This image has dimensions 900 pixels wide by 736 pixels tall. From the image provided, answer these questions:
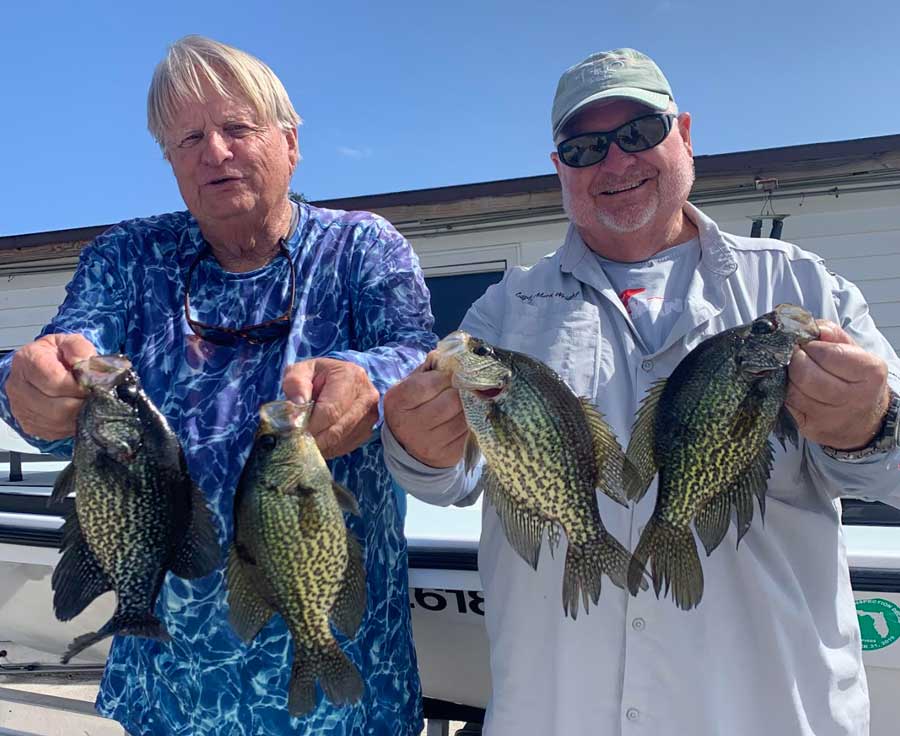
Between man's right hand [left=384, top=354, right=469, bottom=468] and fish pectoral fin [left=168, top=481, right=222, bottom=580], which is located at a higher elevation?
man's right hand [left=384, top=354, right=469, bottom=468]

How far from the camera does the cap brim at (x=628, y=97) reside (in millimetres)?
2268

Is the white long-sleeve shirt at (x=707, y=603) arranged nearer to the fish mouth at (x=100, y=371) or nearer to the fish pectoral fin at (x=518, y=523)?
the fish pectoral fin at (x=518, y=523)

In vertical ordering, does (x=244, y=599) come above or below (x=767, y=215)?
below

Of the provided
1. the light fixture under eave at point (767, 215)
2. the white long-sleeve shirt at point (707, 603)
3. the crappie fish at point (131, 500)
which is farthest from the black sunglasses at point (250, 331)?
the light fixture under eave at point (767, 215)

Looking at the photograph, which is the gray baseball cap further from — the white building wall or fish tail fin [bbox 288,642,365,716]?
the white building wall

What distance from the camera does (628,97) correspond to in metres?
2.26

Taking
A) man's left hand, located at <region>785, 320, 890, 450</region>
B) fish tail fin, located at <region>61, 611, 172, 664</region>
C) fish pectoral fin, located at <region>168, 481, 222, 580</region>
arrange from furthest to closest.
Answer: fish pectoral fin, located at <region>168, 481, 222, 580</region>
fish tail fin, located at <region>61, 611, 172, 664</region>
man's left hand, located at <region>785, 320, 890, 450</region>

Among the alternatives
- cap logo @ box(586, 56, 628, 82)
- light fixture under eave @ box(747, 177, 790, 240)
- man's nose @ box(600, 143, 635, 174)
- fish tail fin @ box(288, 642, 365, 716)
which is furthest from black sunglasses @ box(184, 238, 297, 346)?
light fixture under eave @ box(747, 177, 790, 240)

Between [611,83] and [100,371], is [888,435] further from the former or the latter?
[100,371]

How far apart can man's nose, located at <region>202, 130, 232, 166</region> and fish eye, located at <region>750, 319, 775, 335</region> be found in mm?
1523

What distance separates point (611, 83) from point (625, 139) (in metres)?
0.19

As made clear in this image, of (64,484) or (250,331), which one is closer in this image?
(64,484)

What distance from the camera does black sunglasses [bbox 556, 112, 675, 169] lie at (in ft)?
7.47

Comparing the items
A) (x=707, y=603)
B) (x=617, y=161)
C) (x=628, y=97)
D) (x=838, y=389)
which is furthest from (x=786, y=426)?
(x=628, y=97)
